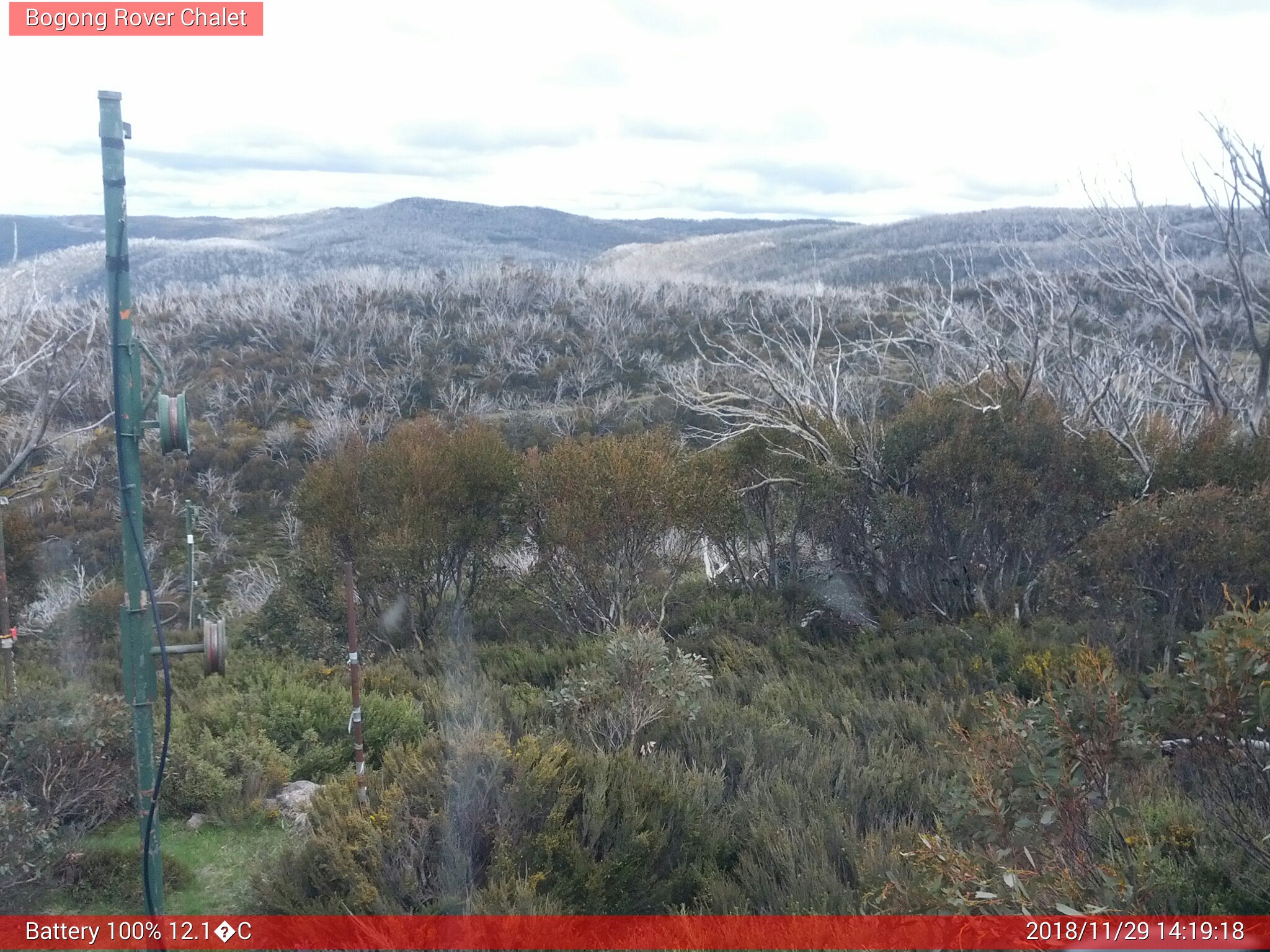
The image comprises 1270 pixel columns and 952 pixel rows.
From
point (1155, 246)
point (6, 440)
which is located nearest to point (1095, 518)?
point (1155, 246)

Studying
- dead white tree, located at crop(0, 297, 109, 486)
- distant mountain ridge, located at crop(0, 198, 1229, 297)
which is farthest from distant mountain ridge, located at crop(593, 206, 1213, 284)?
dead white tree, located at crop(0, 297, 109, 486)

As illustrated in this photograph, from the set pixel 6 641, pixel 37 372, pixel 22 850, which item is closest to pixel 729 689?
pixel 22 850

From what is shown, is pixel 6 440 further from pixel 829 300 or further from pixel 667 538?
pixel 829 300

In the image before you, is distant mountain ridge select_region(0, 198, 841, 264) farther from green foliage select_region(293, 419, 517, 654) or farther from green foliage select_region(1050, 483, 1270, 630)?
green foliage select_region(1050, 483, 1270, 630)

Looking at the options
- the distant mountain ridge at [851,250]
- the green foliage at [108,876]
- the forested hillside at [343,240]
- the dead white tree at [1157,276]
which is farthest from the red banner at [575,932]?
the distant mountain ridge at [851,250]

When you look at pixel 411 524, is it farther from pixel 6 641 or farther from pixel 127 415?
pixel 127 415

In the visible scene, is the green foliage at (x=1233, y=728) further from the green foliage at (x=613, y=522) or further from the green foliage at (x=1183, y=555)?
the green foliage at (x=613, y=522)
